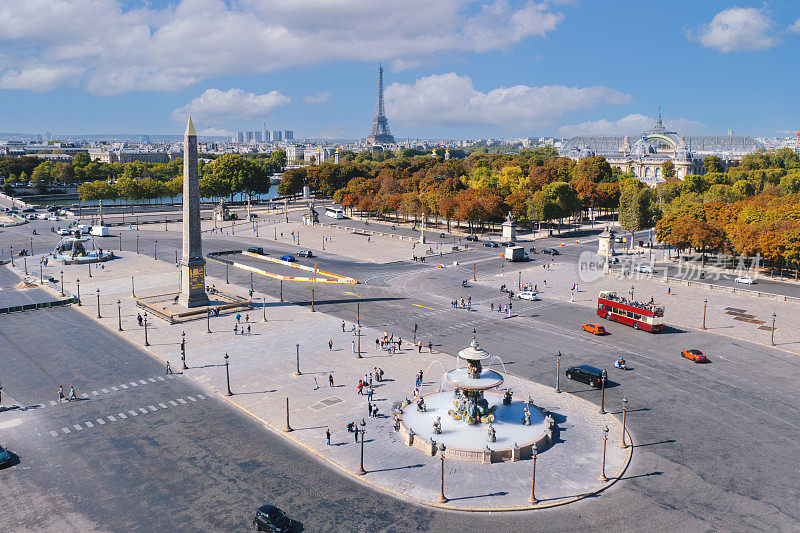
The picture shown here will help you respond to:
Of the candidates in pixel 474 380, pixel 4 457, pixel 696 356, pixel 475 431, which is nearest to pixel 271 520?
pixel 475 431

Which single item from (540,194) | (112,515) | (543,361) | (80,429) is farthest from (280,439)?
(540,194)

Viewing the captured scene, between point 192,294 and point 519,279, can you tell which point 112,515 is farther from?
point 519,279

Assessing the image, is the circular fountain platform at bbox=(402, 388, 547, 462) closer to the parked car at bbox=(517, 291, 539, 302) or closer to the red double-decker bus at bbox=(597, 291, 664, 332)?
the red double-decker bus at bbox=(597, 291, 664, 332)

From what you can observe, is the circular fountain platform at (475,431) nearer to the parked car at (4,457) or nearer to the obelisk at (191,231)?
the parked car at (4,457)

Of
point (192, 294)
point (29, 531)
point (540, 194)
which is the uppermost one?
point (540, 194)

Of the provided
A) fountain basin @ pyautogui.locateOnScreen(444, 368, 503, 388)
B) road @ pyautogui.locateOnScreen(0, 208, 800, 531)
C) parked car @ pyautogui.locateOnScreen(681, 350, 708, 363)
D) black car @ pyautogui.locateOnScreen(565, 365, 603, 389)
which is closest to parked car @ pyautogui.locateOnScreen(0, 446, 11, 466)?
road @ pyautogui.locateOnScreen(0, 208, 800, 531)

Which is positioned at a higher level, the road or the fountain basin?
the fountain basin

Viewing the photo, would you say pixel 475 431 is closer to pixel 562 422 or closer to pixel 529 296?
pixel 562 422
